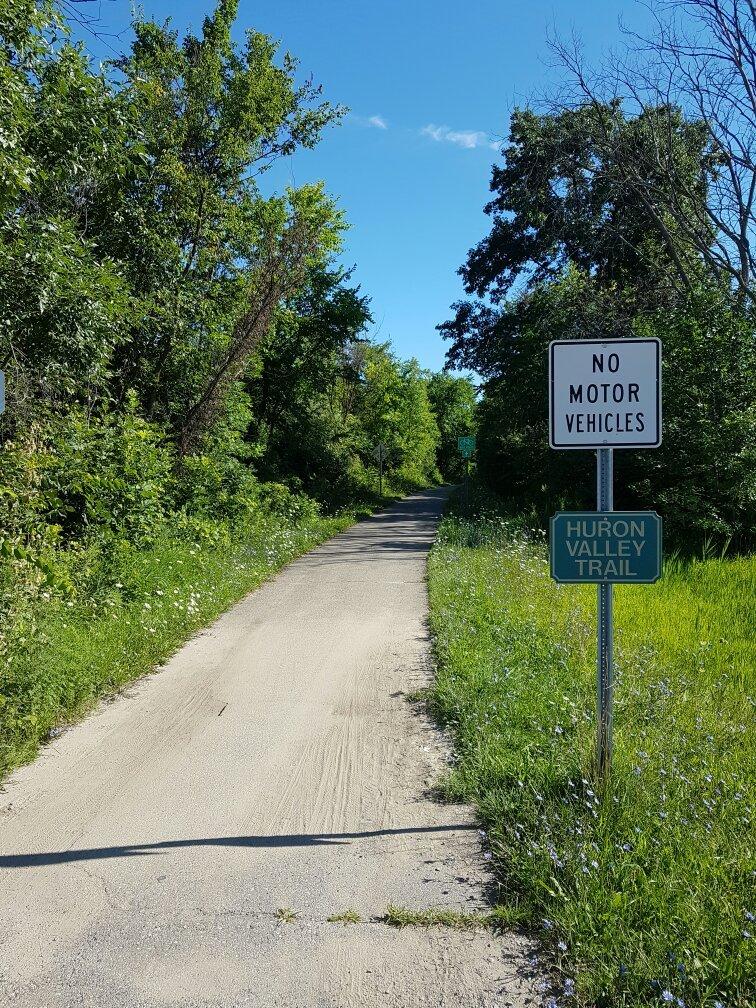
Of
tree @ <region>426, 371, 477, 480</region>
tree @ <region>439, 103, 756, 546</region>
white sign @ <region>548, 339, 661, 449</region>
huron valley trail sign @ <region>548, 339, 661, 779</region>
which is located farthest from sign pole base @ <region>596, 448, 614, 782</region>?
tree @ <region>426, 371, 477, 480</region>

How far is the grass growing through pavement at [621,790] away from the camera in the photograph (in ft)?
8.48

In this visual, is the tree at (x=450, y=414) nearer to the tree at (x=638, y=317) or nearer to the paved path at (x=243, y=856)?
the tree at (x=638, y=317)

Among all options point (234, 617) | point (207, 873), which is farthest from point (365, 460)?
point (207, 873)

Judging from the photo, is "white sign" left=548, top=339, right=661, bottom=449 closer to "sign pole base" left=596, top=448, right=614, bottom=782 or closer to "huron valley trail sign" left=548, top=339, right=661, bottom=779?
"huron valley trail sign" left=548, top=339, right=661, bottom=779

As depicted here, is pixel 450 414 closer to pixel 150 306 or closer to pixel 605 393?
pixel 150 306

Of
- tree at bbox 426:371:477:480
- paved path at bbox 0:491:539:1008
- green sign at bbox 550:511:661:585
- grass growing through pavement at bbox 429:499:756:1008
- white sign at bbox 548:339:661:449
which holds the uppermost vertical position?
tree at bbox 426:371:477:480

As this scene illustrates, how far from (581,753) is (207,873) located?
2.25 meters

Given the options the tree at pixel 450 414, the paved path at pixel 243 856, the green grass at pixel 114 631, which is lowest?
the paved path at pixel 243 856

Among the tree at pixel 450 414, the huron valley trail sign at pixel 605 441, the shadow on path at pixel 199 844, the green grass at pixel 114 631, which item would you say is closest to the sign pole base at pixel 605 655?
the huron valley trail sign at pixel 605 441

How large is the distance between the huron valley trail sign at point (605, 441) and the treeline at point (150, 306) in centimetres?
434

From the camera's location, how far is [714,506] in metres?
13.3

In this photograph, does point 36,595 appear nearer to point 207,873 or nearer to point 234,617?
point 234,617

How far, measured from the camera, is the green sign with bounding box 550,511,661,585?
3695 millimetres

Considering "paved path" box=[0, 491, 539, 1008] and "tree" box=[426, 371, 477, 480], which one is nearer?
"paved path" box=[0, 491, 539, 1008]
